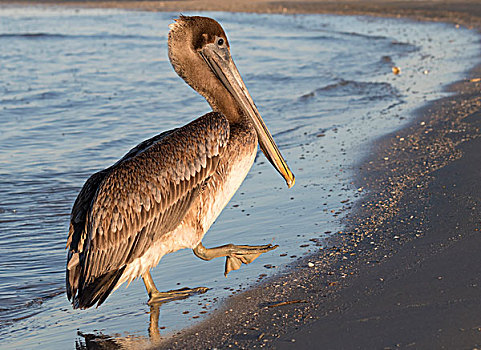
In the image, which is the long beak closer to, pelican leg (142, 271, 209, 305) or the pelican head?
the pelican head

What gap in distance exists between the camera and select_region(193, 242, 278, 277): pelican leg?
4.72 metres

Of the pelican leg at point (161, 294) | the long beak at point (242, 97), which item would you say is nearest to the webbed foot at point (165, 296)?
the pelican leg at point (161, 294)

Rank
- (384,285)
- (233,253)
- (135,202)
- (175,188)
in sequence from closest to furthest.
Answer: (384,285)
(135,202)
(175,188)
(233,253)

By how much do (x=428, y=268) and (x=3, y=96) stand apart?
1003cm

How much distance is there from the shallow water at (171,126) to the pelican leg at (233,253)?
106mm

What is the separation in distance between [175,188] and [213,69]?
107cm

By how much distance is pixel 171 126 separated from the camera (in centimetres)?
1039

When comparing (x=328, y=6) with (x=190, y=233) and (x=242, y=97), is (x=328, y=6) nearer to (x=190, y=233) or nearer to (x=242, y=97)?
(x=242, y=97)

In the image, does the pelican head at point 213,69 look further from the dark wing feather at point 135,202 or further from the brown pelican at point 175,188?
the dark wing feather at point 135,202

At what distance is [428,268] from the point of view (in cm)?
429

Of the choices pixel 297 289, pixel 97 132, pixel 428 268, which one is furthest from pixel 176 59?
pixel 97 132

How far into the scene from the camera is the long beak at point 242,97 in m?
5.01

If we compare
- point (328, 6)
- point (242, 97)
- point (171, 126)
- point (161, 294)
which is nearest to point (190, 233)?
point (161, 294)

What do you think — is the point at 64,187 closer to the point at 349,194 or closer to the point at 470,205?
the point at 349,194
